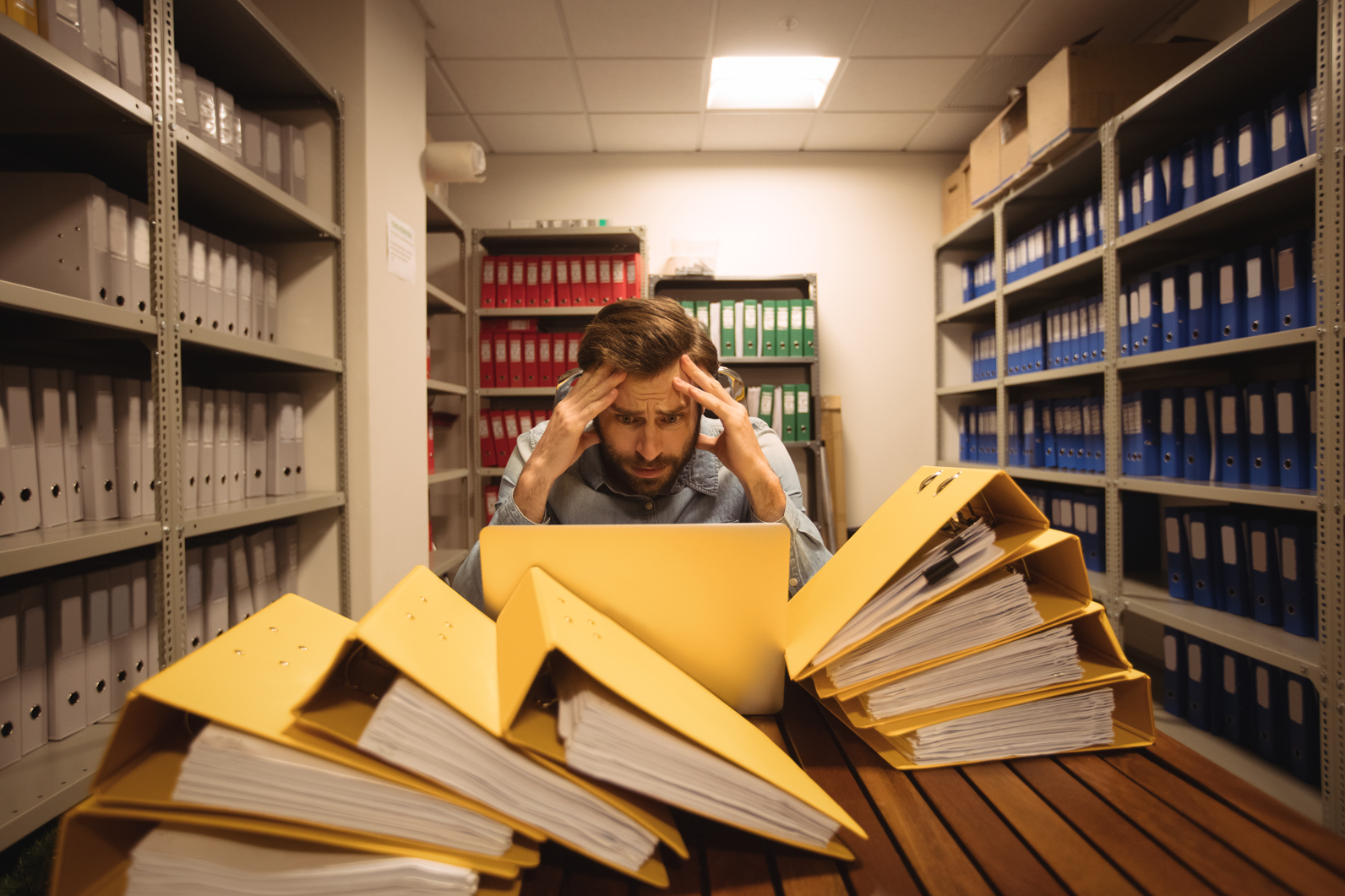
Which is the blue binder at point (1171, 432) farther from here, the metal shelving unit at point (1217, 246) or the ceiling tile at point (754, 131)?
the ceiling tile at point (754, 131)

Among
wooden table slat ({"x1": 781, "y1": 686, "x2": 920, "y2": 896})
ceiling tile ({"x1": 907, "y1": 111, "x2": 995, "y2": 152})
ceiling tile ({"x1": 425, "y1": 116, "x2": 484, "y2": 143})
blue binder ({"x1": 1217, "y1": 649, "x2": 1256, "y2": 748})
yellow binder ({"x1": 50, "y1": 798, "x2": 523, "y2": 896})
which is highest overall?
ceiling tile ({"x1": 425, "y1": 116, "x2": 484, "y2": 143})

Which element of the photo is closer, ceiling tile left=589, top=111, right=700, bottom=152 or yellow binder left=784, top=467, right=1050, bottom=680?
yellow binder left=784, top=467, right=1050, bottom=680

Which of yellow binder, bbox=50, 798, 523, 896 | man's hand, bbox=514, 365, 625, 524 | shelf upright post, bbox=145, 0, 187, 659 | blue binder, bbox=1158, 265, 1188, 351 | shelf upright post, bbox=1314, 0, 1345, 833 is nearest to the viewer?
yellow binder, bbox=50, 798, 523, 896

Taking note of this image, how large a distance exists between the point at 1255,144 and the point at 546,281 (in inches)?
107

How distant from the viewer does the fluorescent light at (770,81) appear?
2.70m

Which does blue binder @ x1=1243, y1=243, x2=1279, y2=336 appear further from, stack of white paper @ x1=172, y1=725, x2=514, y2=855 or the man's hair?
stack of white paper @ x1=172, y1=725, x2=514, y2=855

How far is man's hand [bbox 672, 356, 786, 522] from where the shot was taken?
43.0 inches

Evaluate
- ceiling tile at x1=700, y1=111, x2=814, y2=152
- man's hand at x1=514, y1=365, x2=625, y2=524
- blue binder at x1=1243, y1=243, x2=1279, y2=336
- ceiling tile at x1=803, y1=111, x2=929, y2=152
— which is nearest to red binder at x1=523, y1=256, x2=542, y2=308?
ceiling tile at x1=700, y1=111, x2=814, y2=152

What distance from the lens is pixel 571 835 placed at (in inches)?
14.6

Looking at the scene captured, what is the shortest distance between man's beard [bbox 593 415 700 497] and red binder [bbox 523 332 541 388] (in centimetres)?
204

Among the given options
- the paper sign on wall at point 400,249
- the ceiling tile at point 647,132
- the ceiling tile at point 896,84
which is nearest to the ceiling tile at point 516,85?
the ceiling tile at point 896,84

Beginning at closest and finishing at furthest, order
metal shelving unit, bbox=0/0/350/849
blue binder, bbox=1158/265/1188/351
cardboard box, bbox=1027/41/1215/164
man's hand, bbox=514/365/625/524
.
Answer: metal shelving unit, bbox=0/0/350/849, man's hand, bbox=514/365/625/524, blue binder, bbox=1158/265/1188/351, cardboard box, bbox=1027/41/1215/164

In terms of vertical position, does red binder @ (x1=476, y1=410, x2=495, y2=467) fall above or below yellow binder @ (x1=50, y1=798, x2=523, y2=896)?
above

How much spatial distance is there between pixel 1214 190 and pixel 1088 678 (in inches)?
81.7
